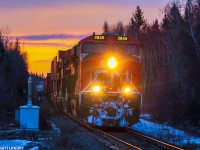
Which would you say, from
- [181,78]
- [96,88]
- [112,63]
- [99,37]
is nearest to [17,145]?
[96,88]

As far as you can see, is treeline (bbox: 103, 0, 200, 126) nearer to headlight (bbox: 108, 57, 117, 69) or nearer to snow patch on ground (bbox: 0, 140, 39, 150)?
headlight (bbox: 108, 57, 117, 69)

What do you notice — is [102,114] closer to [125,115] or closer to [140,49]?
[125,115]

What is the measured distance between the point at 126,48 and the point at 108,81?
6.57ft

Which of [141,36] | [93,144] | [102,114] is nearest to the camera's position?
[93,144]

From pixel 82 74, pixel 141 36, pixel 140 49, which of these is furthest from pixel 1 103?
pixel 141 36

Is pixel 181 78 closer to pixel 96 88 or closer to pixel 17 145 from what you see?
pixel 96 88

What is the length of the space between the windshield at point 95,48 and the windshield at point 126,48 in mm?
456

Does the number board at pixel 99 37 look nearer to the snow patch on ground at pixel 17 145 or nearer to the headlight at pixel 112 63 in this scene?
the headlight at pixel 112 63

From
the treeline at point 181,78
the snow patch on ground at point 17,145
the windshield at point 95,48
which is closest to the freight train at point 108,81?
the windshield at point 95,48

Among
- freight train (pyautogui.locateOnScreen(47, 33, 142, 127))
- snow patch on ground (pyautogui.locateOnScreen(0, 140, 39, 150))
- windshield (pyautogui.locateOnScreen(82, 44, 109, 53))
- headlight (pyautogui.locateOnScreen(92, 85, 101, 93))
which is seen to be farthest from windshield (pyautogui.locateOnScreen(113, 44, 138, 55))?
snow patch on ground (pyautogui.locateOnScreen(0, 140, 39, 150))

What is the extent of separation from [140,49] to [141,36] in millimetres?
51483

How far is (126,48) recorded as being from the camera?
19.5 m

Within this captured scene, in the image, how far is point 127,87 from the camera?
1866cm

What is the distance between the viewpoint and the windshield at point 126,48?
63.6 feet
